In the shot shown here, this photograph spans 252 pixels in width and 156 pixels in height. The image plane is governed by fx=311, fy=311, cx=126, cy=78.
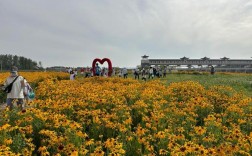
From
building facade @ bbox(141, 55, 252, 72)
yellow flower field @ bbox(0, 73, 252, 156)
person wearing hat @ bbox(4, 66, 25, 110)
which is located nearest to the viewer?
yellow flower field @ bbox(0, 73, 252, 156)

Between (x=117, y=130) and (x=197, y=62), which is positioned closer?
(x=117, y=130)

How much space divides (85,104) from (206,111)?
391cm

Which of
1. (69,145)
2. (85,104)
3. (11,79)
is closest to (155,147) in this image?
(69,145)

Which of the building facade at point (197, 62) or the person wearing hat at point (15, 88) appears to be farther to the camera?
the building facade at point (197, 62)

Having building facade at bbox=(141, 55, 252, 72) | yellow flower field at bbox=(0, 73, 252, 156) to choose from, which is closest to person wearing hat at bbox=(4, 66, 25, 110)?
yellow flower field at bbox=(0, 73, 252, 156)

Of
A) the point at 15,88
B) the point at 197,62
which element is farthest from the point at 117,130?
the point at 197,62

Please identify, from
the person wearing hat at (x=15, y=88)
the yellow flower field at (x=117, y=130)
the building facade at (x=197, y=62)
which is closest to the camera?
the yellow flower field at (x=117, y=130)

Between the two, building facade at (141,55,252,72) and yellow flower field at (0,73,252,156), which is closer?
yellow flower field at (0,73,252,156)

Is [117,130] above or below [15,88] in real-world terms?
below

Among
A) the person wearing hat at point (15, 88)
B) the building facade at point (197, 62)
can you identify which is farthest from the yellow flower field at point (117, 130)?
the building facade at point (197, 62)

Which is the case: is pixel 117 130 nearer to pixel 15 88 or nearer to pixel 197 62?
pixel 15 88

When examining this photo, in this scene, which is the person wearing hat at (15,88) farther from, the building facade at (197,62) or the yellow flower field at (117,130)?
the building facade at (197,62)

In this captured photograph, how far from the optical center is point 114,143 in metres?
5.41

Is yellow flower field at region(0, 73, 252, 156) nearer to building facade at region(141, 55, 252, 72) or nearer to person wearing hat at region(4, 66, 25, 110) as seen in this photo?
person wearing hat at region(4, 66, 25, 110)
